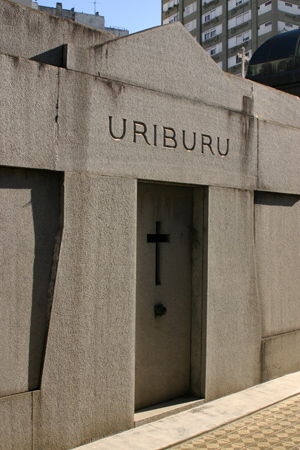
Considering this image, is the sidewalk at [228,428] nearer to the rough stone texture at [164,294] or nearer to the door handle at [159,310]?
the rough stone texture at [164,294]

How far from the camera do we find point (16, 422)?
14.1 ft

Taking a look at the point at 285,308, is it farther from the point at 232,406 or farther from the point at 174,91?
the point at 174,91

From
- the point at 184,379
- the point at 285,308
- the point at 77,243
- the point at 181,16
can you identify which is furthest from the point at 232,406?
the point at 181,16

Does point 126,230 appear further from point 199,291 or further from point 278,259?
point 278,259

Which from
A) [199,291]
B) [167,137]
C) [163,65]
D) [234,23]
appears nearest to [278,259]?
[199,291]

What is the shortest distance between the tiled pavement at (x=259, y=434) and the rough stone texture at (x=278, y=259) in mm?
1528

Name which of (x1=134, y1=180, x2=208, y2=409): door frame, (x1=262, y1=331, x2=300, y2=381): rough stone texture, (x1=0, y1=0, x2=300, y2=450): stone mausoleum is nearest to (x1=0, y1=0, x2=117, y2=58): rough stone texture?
(x1=0, y1=0, x2=300, y2=450): stone mausoleum

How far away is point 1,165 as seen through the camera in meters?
4.22

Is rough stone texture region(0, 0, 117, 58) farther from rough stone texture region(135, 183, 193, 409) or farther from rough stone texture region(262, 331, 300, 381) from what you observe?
rough stone texture region(262, 331, 300, 381)

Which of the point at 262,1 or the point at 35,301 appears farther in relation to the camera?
the point at 262,1

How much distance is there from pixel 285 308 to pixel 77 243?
12.7ft

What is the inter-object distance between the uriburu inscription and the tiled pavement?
295 centimetres

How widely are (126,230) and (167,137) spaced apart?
1.15 metres

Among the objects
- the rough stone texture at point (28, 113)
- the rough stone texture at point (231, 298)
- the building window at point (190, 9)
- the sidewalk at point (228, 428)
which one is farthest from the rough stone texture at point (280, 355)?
the building window at point (190, 9)
